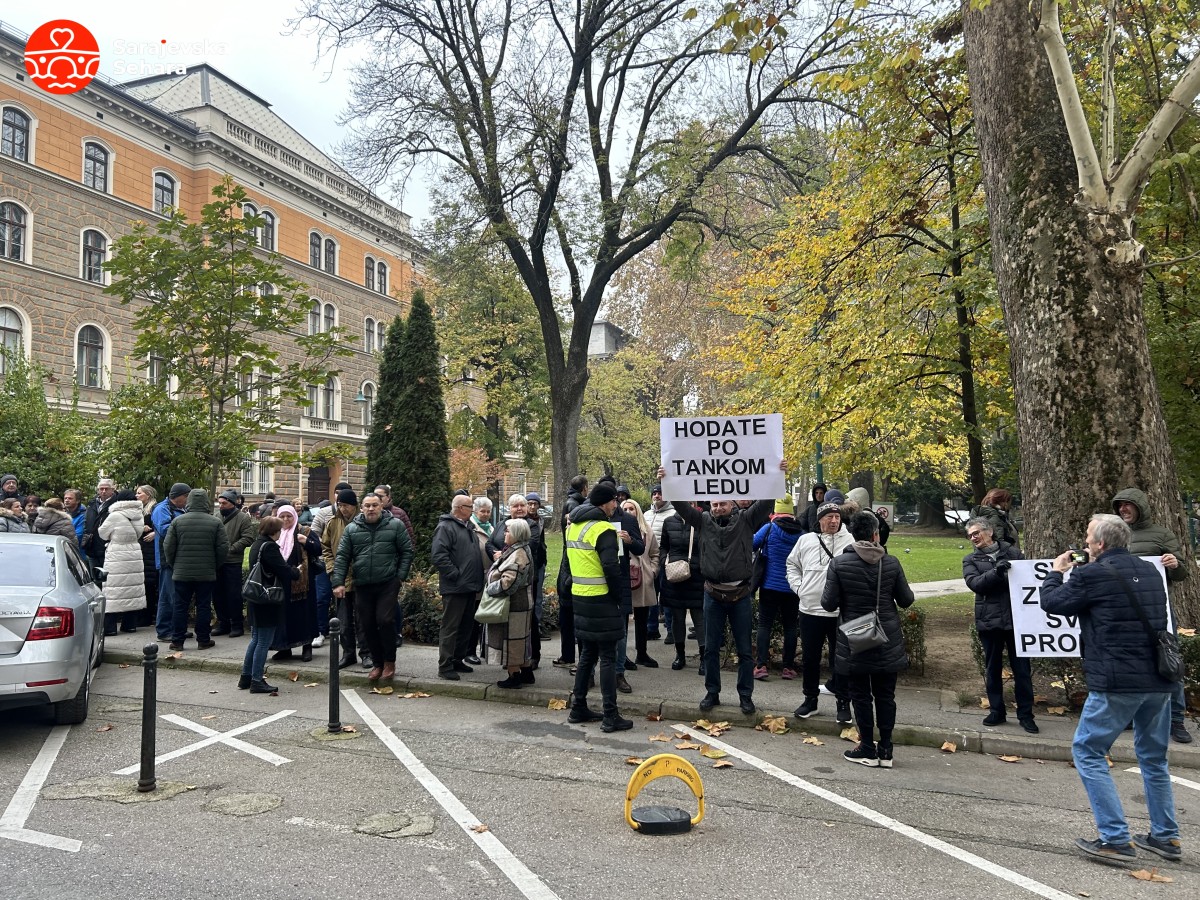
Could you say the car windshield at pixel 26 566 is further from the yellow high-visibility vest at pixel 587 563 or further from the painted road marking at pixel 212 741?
the yellow high-visibility vest at pixel 587 563

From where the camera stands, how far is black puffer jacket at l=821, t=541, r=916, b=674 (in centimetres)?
588

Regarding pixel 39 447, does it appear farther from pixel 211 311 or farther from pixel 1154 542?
pixel 1154 542

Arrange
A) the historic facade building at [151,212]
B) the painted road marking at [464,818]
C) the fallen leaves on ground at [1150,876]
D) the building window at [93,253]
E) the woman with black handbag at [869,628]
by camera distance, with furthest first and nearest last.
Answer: the building window at [93,253]
the historic facade building at [151,212]
the woman with black handbag at [869,628]
the fallen leaves on ground at [1150,876]
the painted road marking at [464,818]

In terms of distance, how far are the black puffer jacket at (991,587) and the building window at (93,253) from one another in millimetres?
35564

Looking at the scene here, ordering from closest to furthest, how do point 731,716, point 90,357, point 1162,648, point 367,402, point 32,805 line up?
1. point 1162,648
2. point 32,805
3. point 731,716
4. point 90,357
5. point 367,402

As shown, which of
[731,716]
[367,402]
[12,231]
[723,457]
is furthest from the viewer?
[367,402]

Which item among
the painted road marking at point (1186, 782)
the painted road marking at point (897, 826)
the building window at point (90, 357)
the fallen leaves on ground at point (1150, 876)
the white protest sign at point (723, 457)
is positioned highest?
the building window at point (90, 357)

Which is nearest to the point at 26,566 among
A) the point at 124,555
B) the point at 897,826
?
the point at 124,555

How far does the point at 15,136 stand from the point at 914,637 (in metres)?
35.5

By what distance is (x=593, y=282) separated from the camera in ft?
60.3

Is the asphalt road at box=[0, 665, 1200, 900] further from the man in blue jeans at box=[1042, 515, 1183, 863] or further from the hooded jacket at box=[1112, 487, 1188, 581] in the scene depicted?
the hooded jacket at box=[1112, 487, 1188, 581]

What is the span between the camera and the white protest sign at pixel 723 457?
745cm

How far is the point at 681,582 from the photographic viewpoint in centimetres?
823

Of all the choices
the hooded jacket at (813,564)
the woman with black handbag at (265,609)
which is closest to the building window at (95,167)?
the woman with black handbag at (265,609)
